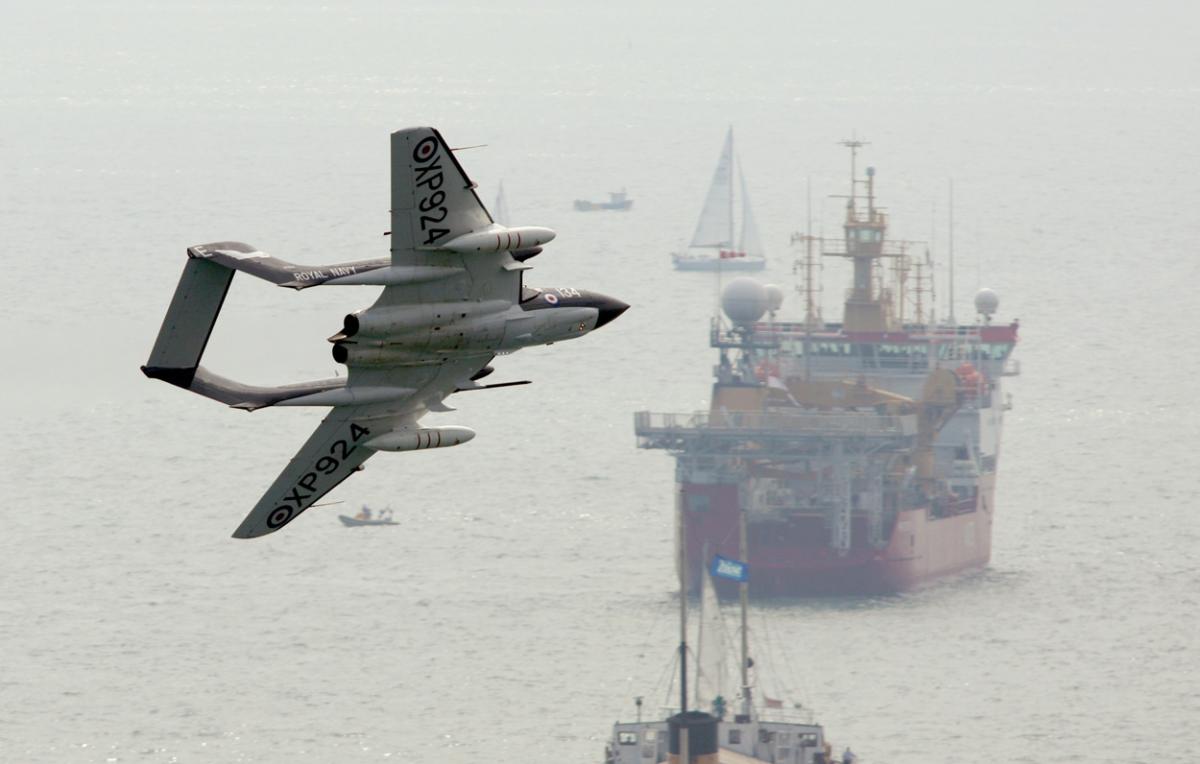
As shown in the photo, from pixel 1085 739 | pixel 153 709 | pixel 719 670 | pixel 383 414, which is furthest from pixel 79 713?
pixel 383 414

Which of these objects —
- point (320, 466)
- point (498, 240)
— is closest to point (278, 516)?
point (320, 466)

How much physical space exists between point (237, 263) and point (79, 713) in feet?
411

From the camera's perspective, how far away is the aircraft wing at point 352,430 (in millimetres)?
57344

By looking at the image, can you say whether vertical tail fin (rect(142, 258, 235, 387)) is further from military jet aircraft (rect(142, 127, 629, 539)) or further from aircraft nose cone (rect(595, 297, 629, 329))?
aircraft nose cone (rect(595, 297, 629, 329))

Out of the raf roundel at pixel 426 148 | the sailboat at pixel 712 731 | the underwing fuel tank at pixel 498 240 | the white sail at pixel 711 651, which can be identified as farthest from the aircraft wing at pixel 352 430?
the white sail at pixel 711 651

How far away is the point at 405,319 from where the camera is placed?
51500 mm

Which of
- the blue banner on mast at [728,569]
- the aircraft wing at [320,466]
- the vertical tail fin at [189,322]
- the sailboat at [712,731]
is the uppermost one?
the vertical tail fin at [189,322]

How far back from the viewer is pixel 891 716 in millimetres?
171500

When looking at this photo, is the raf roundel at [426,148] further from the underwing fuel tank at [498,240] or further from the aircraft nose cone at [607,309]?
the aircraft nose cone at [607,309]

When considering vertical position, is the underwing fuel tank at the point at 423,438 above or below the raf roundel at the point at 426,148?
below

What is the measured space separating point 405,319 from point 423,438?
5408 mm

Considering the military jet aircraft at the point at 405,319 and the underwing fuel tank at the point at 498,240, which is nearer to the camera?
the military jet aircraft at the point at 405,319

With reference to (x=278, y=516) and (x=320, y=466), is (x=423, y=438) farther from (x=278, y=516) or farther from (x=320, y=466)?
(x=278, y=516)

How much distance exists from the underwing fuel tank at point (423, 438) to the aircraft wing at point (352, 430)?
115 centimetres
